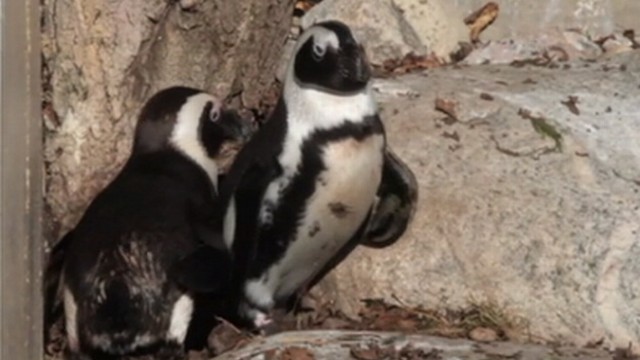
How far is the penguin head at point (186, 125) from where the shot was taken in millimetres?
7594

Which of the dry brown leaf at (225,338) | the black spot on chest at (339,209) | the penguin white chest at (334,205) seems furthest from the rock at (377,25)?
the dry brown leaf at (225,338)

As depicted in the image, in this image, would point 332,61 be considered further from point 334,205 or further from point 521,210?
point 521,210

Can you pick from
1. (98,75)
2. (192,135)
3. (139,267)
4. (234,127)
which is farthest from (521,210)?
(98,75)

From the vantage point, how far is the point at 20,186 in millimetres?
6887

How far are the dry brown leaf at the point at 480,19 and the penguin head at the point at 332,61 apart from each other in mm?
1659

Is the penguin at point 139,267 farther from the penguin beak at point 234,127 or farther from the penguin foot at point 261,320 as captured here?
the penguin beak at point 234,127

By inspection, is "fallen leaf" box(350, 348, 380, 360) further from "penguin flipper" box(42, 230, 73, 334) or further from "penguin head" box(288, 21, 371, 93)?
"penguin flipper" box(42, 230, 73, 334)

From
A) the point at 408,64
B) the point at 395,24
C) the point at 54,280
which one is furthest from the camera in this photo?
the point at 395,24

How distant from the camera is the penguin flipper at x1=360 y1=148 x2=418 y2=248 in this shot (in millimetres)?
7633

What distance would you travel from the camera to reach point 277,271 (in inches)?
290

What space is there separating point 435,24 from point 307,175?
6.05 feet

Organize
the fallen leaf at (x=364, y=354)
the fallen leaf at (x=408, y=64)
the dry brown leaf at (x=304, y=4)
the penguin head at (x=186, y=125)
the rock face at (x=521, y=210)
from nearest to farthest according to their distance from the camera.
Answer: the fallen leaf at (x=364, y=354) < the rock face at (x=521, y=210) < the penguin head at (x=186, y=125) < the fallen leaf at (x=408, y=64) < the dry brown leaf at (x=304, y=4)

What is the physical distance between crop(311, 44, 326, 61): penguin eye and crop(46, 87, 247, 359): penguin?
2.01 feet

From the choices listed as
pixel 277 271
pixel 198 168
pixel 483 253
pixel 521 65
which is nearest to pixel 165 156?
pixel 198 168
